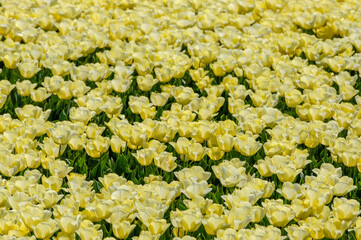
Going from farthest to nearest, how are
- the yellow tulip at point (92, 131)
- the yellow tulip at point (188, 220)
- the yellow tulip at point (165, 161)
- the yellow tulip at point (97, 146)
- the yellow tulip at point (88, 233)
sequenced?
the yellow tulip at point (92, 131)
the yellow tulip at point (97, 146)
the yellow tulip at point (165, 161)
the yellow tulip at point (188, 220)
the yellow tulip at point (88, 233)

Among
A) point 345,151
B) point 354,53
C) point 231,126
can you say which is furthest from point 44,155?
point 354,53

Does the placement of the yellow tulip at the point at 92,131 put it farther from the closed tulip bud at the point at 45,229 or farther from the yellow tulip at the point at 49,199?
the closed tulip bud at the point at 45,229

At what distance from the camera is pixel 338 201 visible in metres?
3.27

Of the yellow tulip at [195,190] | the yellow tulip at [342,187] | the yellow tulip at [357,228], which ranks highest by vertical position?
the yellow tulip at [195,190]

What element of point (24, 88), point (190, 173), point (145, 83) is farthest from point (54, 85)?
point (190, 173)

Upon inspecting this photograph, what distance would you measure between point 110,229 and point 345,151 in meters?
1.50

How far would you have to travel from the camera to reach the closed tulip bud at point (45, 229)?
3.00m

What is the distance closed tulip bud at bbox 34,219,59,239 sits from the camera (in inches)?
118

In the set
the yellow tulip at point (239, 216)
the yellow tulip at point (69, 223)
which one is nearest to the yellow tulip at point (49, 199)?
the yellow tulip at point (69, 223)

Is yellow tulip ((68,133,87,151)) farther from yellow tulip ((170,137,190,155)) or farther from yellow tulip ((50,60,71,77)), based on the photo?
yellow tulip ((50,60,71,77))

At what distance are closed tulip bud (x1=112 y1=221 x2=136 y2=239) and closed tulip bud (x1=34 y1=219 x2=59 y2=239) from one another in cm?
28

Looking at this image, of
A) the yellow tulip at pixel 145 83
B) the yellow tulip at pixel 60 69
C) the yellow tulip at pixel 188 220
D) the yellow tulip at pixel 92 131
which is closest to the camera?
the yellow tulip at pixel 188 220

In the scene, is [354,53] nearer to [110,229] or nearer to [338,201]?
[338,201]

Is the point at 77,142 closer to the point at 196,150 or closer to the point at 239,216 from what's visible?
the point at 196,150
